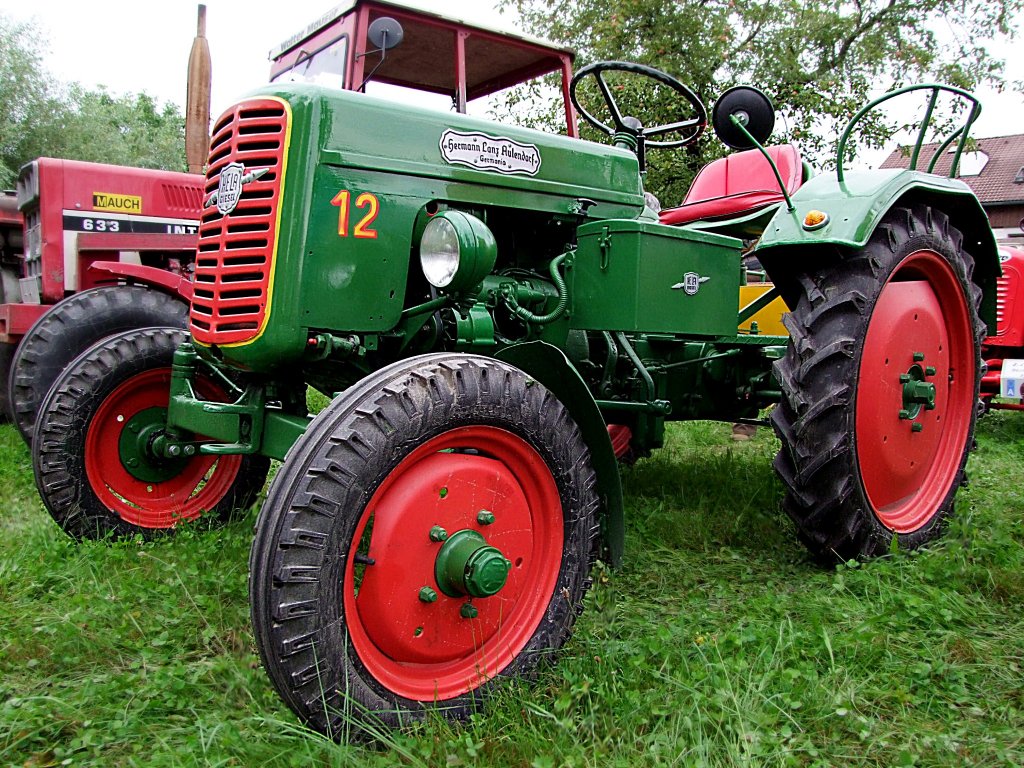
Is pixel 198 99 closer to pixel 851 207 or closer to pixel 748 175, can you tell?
pixel 748 175

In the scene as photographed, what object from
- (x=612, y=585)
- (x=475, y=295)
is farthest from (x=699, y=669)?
(x=475, y=295)

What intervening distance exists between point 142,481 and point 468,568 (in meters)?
2.13

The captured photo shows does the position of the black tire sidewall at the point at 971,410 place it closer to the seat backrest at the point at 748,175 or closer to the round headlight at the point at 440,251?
the seat backrest at the point at 748,175

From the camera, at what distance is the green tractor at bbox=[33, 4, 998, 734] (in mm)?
2088

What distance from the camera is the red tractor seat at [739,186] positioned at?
14.4ft

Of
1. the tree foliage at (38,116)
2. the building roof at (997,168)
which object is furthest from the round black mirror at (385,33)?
the building roof at (997,168)

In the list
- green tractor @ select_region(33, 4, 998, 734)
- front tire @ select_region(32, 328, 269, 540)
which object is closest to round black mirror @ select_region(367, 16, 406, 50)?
green tractor @ select_region(33, 4, 998, 734)

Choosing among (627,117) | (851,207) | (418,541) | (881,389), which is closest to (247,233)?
(418,541)

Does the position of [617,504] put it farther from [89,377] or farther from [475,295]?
[89,377]

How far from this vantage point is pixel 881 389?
10.9ft

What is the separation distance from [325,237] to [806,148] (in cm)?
1126

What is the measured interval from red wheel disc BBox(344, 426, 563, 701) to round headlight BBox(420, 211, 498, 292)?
514mm

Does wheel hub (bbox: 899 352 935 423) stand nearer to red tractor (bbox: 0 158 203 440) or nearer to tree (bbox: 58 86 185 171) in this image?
red tractor (bbox: 0 158 203 440)

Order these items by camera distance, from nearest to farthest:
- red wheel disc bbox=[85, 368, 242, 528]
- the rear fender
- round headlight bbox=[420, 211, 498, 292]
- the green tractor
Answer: the green tractor, round headlight bbox=[420, 211, 498, 292], red wheel disc bbox=[85, 368, 242, 528], the rear fender
